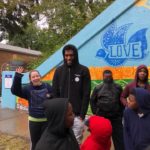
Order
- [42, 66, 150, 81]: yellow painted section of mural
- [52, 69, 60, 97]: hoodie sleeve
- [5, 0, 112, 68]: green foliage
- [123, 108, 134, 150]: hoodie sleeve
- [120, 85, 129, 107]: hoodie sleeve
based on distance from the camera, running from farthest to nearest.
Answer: [5, 0, 112, 68]: green foliage, [42, 66, 150, 81]: yellow painted section of mural, [120, 85, 129, 107]: hoodie sleeve, [52, 69, 60, 97]: hoodie sleeve, [123, 108, 134, 150]: hoodie sleeve

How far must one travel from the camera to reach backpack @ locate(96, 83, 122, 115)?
5.96 meters

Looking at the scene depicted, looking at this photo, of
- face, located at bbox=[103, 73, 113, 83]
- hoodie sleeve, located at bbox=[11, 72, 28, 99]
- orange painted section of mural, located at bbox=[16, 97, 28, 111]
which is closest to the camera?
hoodie sleeve, located at bbox=[11, 72, 28, 99]

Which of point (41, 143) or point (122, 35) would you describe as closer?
point (41, 143)

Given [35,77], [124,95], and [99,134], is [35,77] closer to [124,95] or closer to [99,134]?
[124,95]

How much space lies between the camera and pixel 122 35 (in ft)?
29.3

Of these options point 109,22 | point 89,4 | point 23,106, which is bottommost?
point 23,106

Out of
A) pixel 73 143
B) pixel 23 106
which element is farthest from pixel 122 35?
pixel 73 143

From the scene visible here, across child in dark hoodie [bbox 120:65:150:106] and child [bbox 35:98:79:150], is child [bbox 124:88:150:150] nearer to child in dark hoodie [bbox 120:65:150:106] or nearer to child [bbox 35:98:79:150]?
child in dark hoodie [bbox 120:65:150:106]

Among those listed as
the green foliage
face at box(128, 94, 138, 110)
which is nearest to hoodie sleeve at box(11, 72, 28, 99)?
face at box(128, 94, 138, 110)

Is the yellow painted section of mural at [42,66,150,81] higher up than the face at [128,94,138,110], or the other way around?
the yellow painted section of mural at [42,66,150,81]

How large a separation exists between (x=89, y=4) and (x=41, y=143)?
17.2 metres

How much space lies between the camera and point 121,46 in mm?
8930

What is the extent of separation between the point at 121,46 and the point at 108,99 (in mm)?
3165

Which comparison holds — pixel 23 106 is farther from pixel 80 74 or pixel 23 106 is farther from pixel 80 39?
pixel 80 74
